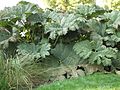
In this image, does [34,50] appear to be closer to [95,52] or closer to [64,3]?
[95,52]

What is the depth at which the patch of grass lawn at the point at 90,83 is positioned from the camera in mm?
5386

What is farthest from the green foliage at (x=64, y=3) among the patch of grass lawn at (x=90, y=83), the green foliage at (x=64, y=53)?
the patch of grass lawn at (x=90, y=83)

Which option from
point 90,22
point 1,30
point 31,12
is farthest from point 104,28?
point 1,30

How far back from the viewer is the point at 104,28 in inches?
268

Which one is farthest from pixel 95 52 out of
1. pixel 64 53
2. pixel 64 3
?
pixel 64 3

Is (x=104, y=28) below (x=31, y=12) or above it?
below

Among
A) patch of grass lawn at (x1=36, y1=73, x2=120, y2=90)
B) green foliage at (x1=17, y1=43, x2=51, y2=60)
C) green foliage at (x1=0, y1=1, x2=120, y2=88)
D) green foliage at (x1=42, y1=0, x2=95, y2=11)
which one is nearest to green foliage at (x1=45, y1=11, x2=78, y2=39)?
green foliage at (x1=0, y1=1, x2=120, y2=88)

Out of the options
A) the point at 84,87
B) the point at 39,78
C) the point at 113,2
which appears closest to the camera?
the point at 84,87

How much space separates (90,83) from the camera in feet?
18.4

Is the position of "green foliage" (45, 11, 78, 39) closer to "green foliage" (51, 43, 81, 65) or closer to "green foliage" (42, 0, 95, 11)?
"green foliage" (51, 43, 81, 65)

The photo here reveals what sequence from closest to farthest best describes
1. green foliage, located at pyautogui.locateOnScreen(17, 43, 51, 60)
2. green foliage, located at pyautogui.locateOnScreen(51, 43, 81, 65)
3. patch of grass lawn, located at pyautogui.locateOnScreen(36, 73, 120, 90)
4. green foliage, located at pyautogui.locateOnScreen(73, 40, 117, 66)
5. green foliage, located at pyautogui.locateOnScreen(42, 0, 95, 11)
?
1. patch of grass lawn, located at pyautogui.locateOnScreen(36, 73, 120, 90)
2. green foliage, located at pyautogui.locateOnScreen(73, 40, 117, 66)
3. green foliage, located at pyautogui.locateOnScreen(17, 43, 51, 60)
4. green foliage, located at pyautogui.locateOnScreen(51, 43, 81, 65)
5. green foliage, located at pyautogui.locateOnScreen(42, 0, 95, 11)

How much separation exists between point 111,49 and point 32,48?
1521 millimetres

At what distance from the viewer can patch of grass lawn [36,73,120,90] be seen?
5.39 metres

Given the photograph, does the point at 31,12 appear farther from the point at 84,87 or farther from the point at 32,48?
the point at 84,87
